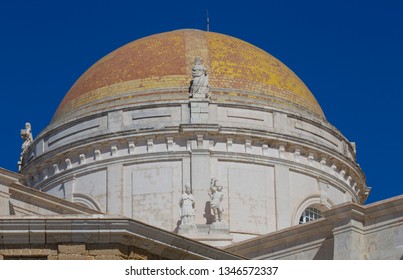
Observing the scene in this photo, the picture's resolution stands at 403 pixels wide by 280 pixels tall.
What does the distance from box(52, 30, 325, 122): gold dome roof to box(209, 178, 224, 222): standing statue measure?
4992 millimetres

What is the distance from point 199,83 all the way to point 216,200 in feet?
18.4

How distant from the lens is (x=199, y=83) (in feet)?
167

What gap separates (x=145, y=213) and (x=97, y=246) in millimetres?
24746

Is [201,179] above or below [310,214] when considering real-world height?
above

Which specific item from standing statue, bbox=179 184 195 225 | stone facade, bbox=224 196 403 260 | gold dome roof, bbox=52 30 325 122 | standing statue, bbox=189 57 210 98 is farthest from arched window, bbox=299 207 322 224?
stone facade, bbox=224 196 403 260

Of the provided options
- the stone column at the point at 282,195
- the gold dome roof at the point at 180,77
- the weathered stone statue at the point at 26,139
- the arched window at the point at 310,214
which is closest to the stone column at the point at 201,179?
the gold dome roof at the point at 180,77

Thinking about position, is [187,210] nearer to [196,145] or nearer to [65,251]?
[196,145]

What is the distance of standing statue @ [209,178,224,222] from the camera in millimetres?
47438

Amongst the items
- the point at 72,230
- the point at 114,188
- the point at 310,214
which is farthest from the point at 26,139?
the point at 72,230

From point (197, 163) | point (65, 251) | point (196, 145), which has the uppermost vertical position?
point (196, 145)

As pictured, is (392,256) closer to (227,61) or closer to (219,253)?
(219,253)

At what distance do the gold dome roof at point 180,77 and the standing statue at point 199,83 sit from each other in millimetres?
668

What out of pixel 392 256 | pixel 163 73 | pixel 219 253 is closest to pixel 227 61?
pixel 163 73

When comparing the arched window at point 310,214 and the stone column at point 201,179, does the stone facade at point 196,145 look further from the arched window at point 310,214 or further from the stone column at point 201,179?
the arched window at point 310,214
